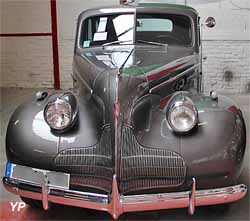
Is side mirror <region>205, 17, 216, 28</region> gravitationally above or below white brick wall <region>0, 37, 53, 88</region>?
above

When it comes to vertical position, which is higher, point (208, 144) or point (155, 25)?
point (155, 25)

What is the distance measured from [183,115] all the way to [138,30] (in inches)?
52.9

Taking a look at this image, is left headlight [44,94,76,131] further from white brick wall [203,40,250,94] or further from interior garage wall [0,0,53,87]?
interior garage wall [0,0,53,87]

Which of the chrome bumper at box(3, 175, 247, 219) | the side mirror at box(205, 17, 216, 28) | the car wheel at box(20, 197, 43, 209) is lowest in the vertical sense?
the car wheel at box(20, 197, 43, 209)

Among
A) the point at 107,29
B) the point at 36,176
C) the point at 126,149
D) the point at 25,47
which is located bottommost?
the point at 25,47

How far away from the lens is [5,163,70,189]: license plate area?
233 centimetres

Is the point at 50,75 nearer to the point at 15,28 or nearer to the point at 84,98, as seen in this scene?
the point at 15,28

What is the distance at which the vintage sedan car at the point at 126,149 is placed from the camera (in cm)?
227

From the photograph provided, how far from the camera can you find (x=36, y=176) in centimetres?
238

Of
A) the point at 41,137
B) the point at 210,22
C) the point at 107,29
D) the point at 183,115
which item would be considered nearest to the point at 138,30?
the point at 107,29

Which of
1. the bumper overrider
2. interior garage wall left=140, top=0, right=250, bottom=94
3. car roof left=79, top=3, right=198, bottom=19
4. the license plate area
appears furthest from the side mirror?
the license plate area

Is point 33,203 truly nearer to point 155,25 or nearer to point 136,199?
point 136,199

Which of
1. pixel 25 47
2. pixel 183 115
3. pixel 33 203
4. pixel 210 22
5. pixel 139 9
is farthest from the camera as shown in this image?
pixel 25 47

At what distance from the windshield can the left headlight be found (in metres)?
1.17
